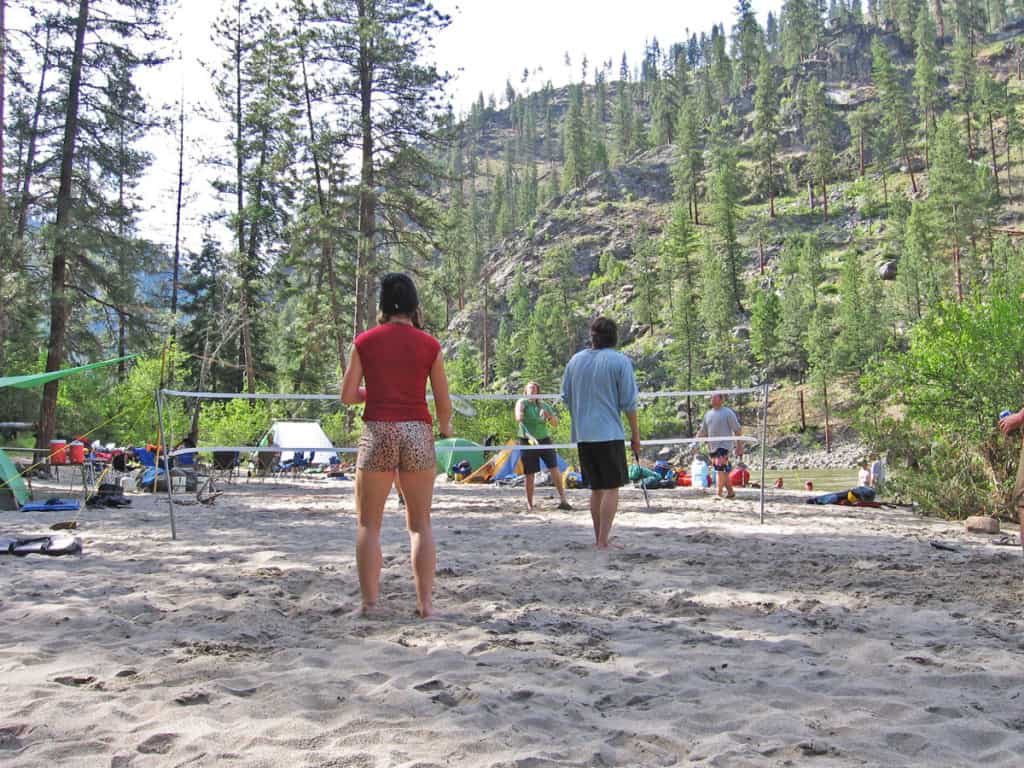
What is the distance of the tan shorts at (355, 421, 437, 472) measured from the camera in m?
3.88

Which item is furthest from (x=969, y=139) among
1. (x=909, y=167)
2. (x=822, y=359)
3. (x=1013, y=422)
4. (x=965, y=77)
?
(x=1013, y=422)

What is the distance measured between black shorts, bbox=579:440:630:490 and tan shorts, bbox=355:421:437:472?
2.24 metres

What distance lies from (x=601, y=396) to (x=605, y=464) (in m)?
0.53

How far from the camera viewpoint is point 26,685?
2.84m

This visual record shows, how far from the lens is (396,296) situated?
4027mm

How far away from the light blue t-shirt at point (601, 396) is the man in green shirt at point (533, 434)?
3208mm

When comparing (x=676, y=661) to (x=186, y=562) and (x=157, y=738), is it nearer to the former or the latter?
(x=157, y=738)

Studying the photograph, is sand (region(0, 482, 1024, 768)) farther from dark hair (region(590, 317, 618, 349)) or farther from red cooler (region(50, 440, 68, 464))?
red cooler (region(50, 440, 68, 464))

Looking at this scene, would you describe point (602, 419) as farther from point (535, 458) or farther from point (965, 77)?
point (965, 77)

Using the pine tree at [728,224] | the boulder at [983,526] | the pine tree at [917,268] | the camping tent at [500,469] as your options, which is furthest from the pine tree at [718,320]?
the boulder at [983,526]

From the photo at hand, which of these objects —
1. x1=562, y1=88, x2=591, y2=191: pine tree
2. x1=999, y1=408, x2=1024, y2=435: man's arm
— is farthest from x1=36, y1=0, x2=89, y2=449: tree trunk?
x1=562, y1=88, x2=591, y2=191: pine tree

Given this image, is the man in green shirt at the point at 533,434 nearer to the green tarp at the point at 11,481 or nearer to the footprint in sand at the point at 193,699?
the green tarp at the point at 11,481

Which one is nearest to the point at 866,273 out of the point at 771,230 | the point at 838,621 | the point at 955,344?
the point at 771,230

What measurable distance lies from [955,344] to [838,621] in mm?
6899
